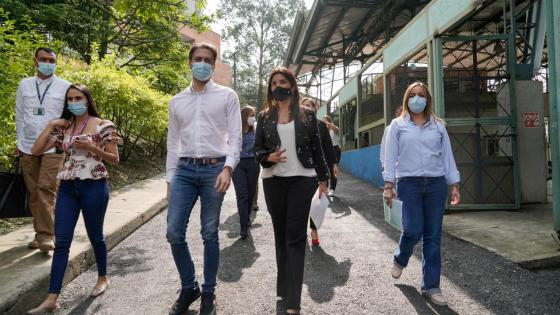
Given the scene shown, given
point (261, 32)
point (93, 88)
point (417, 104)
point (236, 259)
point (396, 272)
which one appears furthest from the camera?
point (261, 32)

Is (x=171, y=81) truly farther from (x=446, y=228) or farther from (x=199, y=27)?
(x=446, y=228)

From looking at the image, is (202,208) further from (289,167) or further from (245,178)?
(245,178)

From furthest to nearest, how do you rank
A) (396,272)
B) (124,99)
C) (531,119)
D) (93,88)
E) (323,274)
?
(124,99) < (93,88) < (531,119) < (323,274) < (396,272)

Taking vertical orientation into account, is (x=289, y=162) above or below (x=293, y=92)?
below

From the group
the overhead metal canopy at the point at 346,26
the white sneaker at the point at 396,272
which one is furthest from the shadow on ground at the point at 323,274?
the overhead metal canopy at the point at 346,26

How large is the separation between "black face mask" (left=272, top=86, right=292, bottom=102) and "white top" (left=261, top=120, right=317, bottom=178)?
19 centimetres

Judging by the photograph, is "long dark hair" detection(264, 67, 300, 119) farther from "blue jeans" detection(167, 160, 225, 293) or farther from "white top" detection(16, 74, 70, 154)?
"white top" detection(16, 74, 70, 154)

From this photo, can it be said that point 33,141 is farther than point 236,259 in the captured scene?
No

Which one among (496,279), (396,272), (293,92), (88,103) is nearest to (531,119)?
(496,279)

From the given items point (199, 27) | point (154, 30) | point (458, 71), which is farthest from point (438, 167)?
point (154, 30)

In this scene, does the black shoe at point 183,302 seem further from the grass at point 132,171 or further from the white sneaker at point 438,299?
the grass at point 132,171

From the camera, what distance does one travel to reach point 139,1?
5902mm

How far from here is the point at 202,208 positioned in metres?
3.08

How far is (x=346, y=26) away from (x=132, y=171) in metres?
9.33
